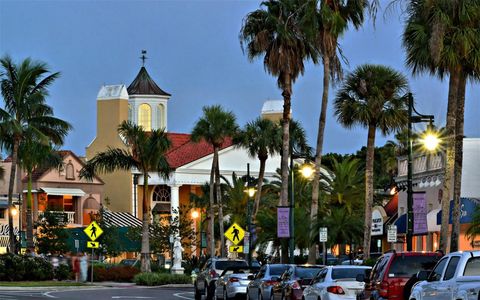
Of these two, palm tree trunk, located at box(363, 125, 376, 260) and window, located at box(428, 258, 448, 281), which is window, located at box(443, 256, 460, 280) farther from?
palm tree trunk, located at box(363, 125, 376, 260)

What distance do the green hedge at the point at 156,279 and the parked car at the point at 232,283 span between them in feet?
77.8

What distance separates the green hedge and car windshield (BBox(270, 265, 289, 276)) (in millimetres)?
29099

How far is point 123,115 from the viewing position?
4486 inches

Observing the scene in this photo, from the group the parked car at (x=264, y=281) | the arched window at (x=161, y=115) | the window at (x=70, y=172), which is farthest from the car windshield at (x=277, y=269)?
the arched window at (x=161, y=115)

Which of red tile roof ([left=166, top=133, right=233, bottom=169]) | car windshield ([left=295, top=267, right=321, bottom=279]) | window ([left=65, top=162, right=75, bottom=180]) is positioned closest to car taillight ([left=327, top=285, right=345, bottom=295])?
car windshield ([left=295, top=267, right=321, bottom=279])

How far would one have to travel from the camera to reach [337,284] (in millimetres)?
28984

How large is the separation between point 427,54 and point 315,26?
14.6m

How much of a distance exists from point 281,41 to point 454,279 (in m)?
36.6

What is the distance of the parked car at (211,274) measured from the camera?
4447cm

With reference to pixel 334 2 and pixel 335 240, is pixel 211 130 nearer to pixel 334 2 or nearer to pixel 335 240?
pixel 335 240

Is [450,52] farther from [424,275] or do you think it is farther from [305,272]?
[424,275]

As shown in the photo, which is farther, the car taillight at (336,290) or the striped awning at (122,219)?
the striped awning at (122,219)

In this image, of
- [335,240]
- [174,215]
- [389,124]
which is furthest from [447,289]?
[174,215]

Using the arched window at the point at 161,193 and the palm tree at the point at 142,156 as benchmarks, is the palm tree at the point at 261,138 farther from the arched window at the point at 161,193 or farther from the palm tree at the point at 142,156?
the arched window at the point at 161,193
